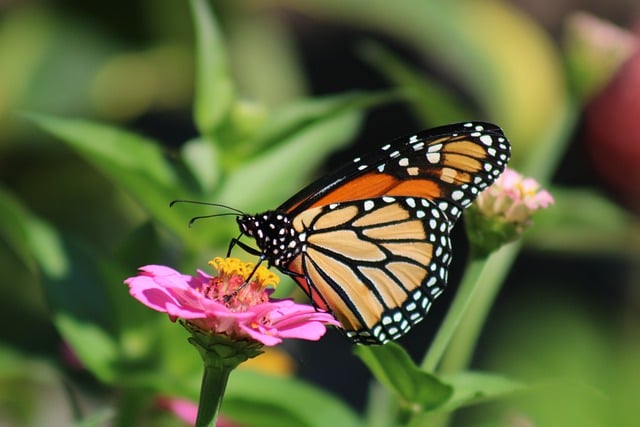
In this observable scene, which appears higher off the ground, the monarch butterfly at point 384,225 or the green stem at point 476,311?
the monarch butterfly at point 384,225

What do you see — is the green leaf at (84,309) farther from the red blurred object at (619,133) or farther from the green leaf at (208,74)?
the red blurred object at (619,133)

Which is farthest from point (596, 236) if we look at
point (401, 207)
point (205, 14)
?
point (205, 14)

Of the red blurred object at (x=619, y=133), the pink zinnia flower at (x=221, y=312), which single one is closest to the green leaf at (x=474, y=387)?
the pink zinnia flower at (x=221, y=312)

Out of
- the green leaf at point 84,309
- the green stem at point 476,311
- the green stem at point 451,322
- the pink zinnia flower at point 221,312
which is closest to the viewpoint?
the pink zinnia flower at point 221,312

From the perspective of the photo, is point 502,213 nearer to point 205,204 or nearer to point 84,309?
point 205,204

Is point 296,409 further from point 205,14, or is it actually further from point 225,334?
point 205,14

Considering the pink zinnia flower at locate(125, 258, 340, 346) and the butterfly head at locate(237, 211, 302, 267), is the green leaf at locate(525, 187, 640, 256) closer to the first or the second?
the butterfly head at locate(237, 211, 302, 267)

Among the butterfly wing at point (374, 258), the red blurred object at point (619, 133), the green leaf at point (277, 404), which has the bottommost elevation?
the red blurred object at point (619, 133)

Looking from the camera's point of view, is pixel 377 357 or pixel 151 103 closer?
pixel 377 357
